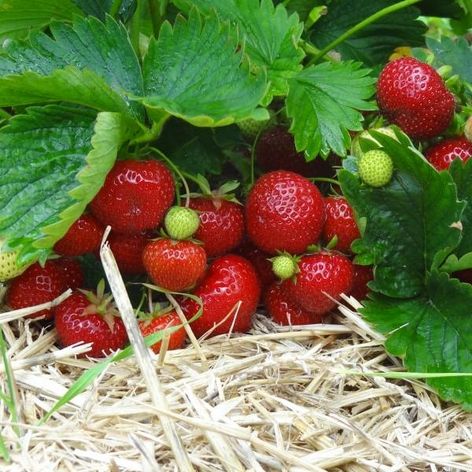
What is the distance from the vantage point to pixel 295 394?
94cm

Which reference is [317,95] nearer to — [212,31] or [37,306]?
[212,31]

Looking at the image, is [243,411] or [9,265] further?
[9,265]

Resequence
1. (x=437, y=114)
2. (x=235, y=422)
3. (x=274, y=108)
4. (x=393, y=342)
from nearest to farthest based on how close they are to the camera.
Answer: (x=235, y=422)
(x=393, y=342)
(x=437, y=114)
(x=274, y=108)

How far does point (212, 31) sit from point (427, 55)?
0.49 meters

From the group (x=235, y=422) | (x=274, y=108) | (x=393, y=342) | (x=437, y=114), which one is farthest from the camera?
(x=274, y=108)

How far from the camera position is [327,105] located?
1.12m

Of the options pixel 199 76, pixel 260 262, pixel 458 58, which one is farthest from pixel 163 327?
pixel 458 58

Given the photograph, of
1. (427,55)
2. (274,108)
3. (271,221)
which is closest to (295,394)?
(271,221)

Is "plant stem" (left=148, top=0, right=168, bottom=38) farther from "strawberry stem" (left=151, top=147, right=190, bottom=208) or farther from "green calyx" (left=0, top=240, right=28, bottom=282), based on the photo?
"green calyx" (left=0, top=240, right=28, bottom=282)

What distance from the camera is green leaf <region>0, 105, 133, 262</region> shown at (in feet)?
3.23

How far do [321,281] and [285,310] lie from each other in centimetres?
9

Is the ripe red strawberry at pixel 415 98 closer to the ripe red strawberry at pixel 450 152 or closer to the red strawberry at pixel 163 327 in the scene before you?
the ripe red strawberry at pixel 450 152

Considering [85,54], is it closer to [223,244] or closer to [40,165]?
[40,165]

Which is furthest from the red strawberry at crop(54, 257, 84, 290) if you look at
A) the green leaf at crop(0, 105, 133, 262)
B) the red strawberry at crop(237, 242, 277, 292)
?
the red strawberry at crop(237, 242, 277, 292)
